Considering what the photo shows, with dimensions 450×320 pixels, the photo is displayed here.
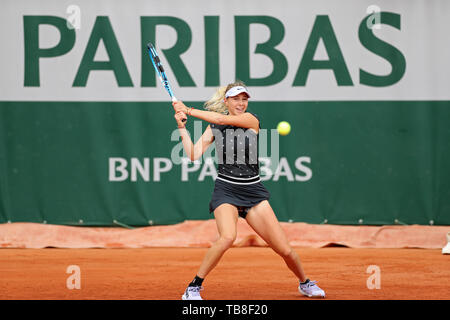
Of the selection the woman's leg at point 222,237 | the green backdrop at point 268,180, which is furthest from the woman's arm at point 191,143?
the green backdrop at point 268,180

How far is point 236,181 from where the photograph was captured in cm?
455

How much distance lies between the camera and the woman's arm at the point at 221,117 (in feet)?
14.7

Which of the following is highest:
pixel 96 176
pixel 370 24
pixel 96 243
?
pixel 370 24

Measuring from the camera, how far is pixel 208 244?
833cm

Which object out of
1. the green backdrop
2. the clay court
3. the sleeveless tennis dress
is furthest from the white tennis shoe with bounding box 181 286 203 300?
the green backdrop

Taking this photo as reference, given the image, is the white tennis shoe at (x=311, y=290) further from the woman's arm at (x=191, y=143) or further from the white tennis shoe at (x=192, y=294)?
the woman's arm at (x=191, y=143)

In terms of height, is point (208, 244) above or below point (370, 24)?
below

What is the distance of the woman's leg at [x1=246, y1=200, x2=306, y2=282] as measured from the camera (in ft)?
14.6

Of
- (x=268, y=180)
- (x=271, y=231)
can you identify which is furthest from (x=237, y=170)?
(x=268, y=180)

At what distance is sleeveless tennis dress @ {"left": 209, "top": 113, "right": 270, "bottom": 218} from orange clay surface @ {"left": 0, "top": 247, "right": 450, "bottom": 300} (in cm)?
70

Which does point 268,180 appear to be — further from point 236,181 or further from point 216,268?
point 236,181

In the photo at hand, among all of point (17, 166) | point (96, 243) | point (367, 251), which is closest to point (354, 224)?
point (367, 251)

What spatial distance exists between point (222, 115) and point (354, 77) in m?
4.60

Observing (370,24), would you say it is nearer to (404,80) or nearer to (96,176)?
(404,80)
